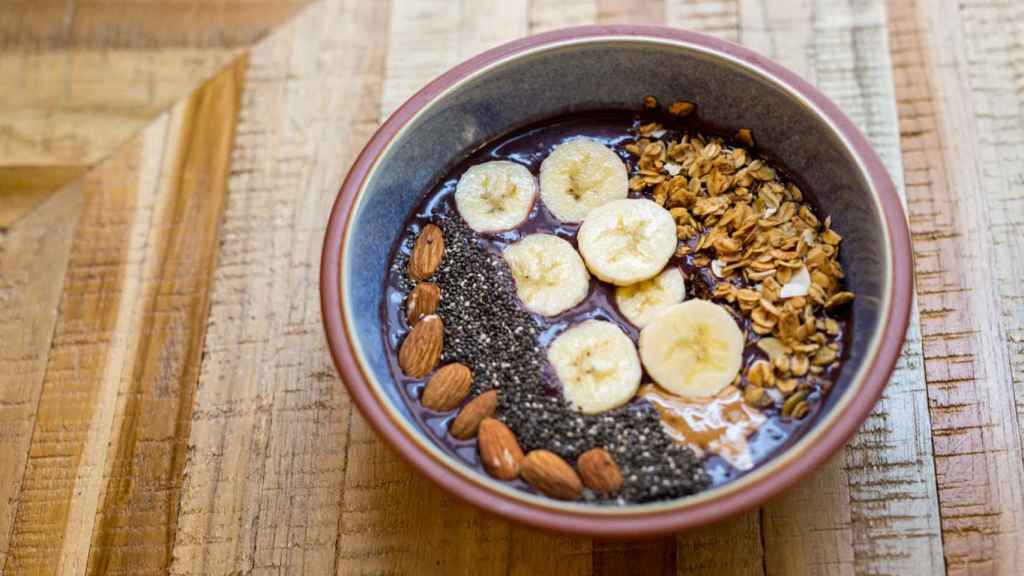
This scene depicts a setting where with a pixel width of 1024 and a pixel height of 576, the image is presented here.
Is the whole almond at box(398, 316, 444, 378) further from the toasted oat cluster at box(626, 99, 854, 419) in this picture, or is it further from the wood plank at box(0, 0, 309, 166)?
the wood plank at box(0, 0, 309, 166)

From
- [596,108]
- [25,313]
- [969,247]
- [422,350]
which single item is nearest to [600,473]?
[422,350]

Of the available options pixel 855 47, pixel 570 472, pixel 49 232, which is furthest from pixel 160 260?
pixel 855 47

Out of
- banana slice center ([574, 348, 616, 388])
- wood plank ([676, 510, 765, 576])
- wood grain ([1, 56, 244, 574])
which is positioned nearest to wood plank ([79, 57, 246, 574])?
wood grain ([1, 56, 244, 574])

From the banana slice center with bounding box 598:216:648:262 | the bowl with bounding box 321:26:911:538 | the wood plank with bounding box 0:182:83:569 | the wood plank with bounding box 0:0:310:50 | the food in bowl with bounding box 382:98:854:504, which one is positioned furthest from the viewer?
the wood plank with bounding box 0:0:310:50

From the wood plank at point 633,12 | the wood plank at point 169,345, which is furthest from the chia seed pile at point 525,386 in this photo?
the wood plank at point 633,12

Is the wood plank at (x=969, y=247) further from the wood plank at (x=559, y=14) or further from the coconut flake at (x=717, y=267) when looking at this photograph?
the wood plank at (x=559, y=14)

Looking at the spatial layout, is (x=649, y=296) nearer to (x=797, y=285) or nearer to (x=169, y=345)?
(x=797, y=285)

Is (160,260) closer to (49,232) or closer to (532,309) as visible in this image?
(49,232)
